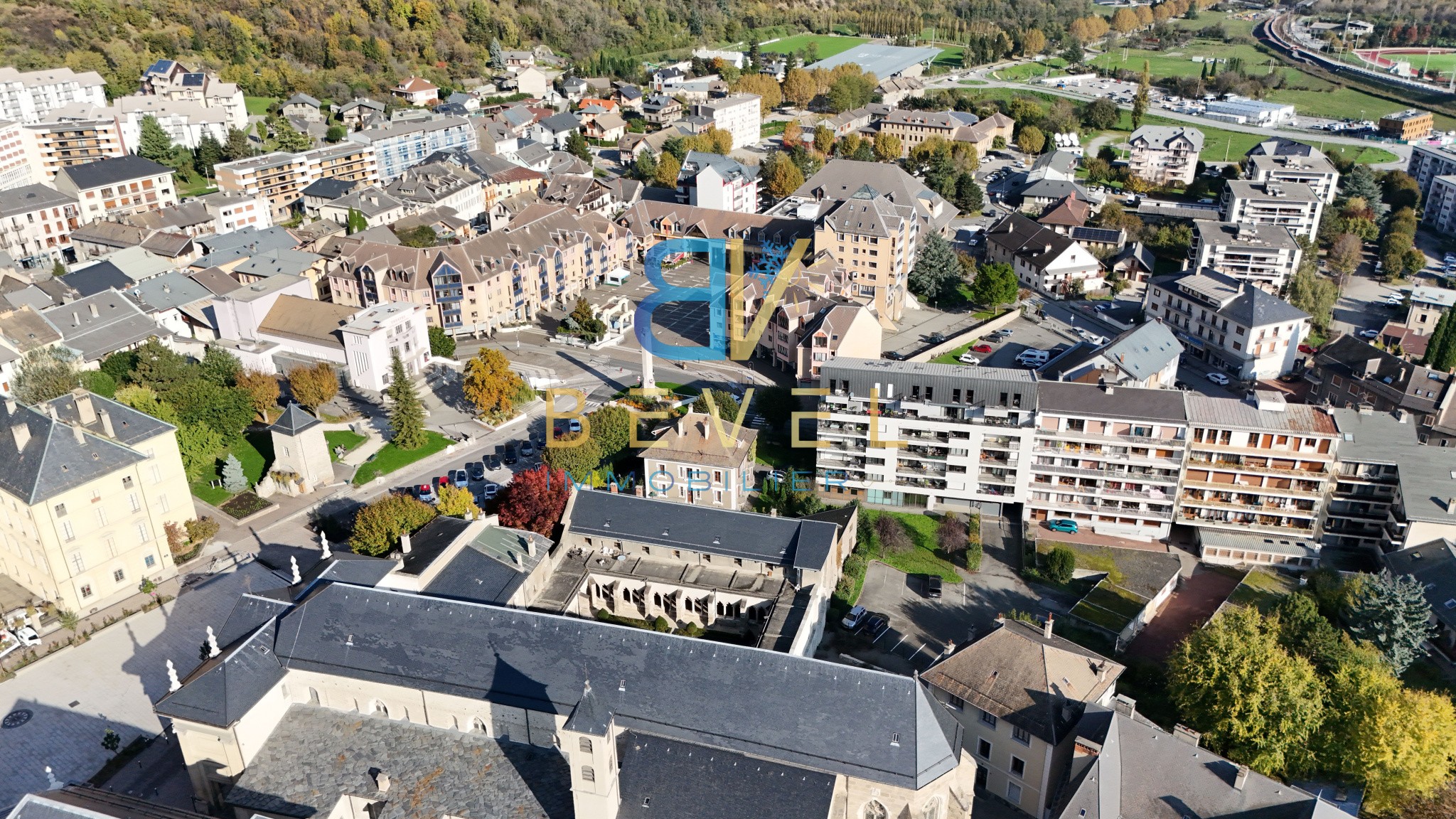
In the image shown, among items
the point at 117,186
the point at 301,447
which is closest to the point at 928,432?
the point at 301,447

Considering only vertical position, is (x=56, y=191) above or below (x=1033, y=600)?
Result: above

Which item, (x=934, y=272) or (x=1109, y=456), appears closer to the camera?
(x=1109, y=456)

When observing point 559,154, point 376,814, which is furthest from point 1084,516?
point 559,154

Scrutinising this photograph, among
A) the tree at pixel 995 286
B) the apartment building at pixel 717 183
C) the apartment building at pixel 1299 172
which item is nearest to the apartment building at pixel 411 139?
the apartment building at pixel 717 183

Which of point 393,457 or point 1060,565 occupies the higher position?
point 393,457

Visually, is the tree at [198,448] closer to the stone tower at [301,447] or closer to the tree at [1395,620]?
the stone tower at [301,447]

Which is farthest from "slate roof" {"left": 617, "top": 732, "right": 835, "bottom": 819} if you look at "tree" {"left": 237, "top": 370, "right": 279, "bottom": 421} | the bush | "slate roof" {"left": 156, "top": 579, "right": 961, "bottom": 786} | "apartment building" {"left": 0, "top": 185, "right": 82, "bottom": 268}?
"apartment building" {"left": 0, "top": 185, "right": 82, "bottom": 268}

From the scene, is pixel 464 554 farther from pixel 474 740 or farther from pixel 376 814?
pixel 376 814

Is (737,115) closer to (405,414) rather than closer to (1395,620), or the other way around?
→ (405,414)
